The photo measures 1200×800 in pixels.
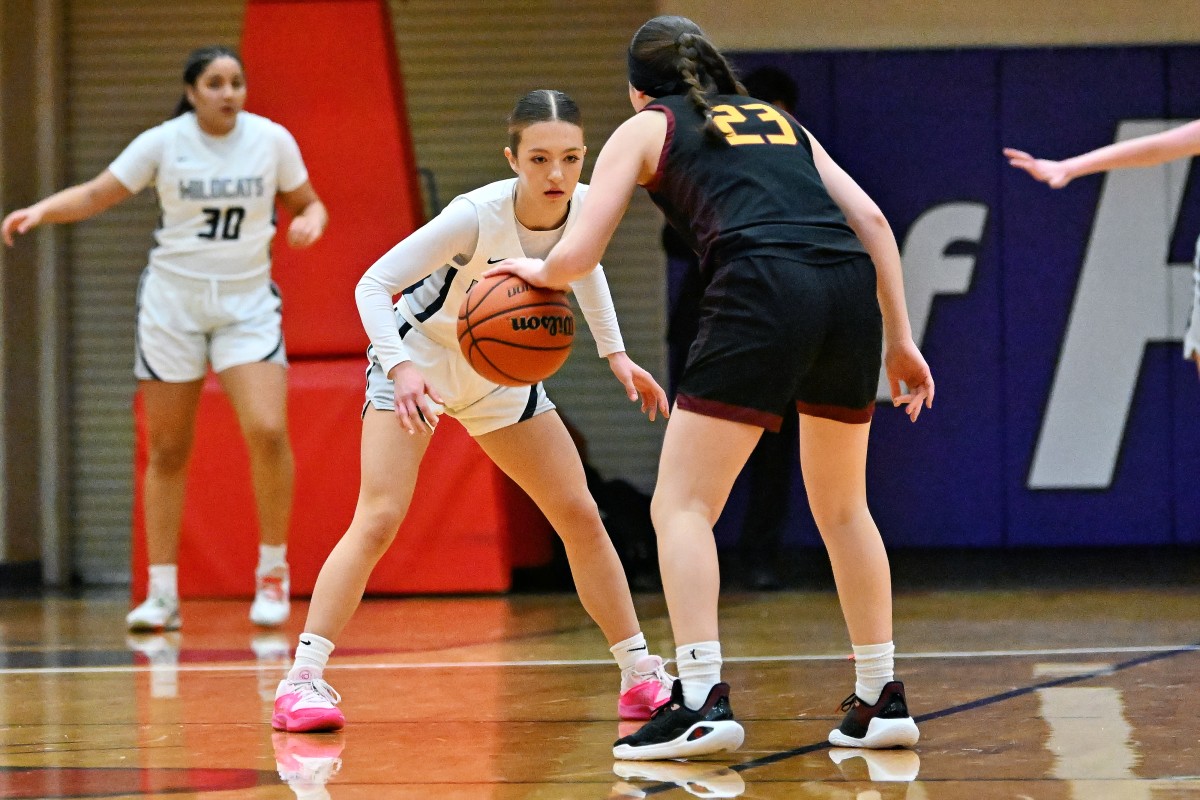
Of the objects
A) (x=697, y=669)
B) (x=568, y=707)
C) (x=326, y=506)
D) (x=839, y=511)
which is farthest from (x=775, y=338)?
(x=326, y=506)

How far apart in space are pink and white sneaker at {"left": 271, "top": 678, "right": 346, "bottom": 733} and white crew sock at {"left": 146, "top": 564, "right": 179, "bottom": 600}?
2.33 metres

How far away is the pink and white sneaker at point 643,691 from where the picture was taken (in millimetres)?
3838

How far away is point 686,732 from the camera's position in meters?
3.26

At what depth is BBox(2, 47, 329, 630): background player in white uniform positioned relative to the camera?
5.89 m

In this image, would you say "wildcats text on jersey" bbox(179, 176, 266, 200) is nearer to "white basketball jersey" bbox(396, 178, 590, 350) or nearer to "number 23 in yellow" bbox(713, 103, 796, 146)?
"white basketball jersey" bbox(396, 178, 590, 350)

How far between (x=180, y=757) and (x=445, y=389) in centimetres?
111

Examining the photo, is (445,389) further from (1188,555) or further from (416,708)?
(1188,555)

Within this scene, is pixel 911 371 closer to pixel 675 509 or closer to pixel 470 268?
pixel 675 509

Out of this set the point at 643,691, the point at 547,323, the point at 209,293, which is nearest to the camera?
the point at 547,323

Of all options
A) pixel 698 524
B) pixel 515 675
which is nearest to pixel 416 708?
pixel 515 675

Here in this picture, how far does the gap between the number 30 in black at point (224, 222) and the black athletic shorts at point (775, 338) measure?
3220 millimetres

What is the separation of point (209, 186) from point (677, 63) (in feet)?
10.1

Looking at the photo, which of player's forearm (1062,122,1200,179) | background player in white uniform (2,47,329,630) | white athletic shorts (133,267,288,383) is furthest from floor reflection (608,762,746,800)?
white athletic shorts (133,267,288,383)

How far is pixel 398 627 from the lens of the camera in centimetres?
588
